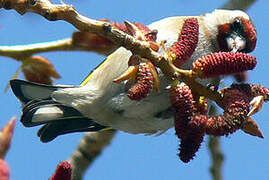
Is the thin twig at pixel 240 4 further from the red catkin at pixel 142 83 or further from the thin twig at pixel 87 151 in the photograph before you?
the red catkin at pixel 142 83

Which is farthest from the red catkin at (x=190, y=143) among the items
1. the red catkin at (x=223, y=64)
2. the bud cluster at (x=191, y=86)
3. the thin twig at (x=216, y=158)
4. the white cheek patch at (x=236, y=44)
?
→ the white cheek patch at (x=236, y=44)

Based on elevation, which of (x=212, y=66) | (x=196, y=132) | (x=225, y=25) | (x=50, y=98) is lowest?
(x=50, y=98)

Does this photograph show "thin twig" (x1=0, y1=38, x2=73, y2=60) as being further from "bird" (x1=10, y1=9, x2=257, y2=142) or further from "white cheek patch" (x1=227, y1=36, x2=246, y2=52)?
"white cheek patch" (x1=227, y1=36, x2=246, y2=52)

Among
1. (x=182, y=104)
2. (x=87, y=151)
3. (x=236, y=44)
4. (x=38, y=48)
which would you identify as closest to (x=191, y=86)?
(x=182, y=104)

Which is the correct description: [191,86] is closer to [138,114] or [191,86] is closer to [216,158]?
Result: [216,158]

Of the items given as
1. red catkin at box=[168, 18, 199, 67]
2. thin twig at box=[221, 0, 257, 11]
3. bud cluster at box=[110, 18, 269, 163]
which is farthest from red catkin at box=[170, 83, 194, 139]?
thin twig at box=[221, 0, 257, 11]

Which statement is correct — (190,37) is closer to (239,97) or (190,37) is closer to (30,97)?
(239,97)

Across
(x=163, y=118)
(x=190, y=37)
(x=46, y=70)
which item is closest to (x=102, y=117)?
(x=163, y=118)
